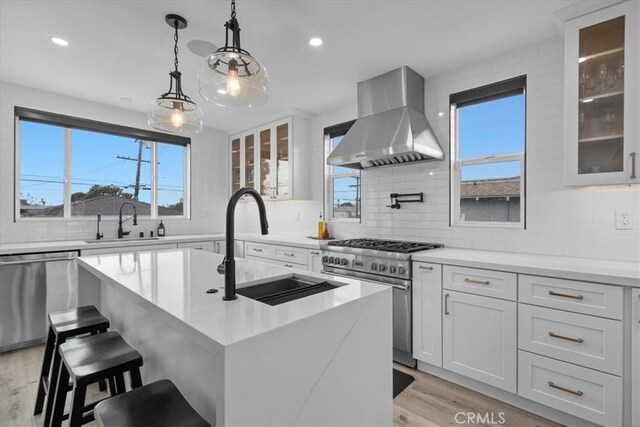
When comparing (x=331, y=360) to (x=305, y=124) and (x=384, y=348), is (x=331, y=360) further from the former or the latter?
(x=305, y=124)

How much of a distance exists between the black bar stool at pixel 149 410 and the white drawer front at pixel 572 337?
6.31 feet

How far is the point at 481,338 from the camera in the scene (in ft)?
7.13

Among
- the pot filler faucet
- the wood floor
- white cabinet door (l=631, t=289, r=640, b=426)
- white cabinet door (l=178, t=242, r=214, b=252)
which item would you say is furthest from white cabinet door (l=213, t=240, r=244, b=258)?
white cabinet door (l=631, t=289, r=640, b=426)

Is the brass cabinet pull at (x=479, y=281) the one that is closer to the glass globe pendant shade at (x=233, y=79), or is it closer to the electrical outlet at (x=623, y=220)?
the electrical outlet at (x=623, y=220)

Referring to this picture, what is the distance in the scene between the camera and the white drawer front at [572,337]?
1.69 metres

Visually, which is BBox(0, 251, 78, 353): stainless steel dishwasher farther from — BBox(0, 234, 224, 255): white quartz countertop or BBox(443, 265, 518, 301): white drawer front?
BBox(443, 265, 518, 301): white drawer front

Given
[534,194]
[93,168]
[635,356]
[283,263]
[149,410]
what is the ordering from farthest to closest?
[93,168] → [283,263] → [534,194] → [635,356] → [149,410]

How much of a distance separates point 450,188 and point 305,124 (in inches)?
82.1

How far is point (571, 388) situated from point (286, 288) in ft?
5.75

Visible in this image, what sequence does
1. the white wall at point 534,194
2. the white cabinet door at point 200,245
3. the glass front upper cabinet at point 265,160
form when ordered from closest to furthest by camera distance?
the white wall at point 534,194 → the white cabinet door at point 200,245 → the glass front upper cabinet at point 265,160

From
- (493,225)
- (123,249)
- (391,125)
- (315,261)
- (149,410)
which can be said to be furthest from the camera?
(123,249)

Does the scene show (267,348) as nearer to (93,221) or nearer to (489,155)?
(489,155)

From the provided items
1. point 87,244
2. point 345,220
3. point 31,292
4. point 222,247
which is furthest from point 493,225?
point 31,292

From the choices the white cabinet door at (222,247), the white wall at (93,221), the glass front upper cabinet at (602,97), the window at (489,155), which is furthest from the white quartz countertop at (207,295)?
the white cabinet door at (222,247)
